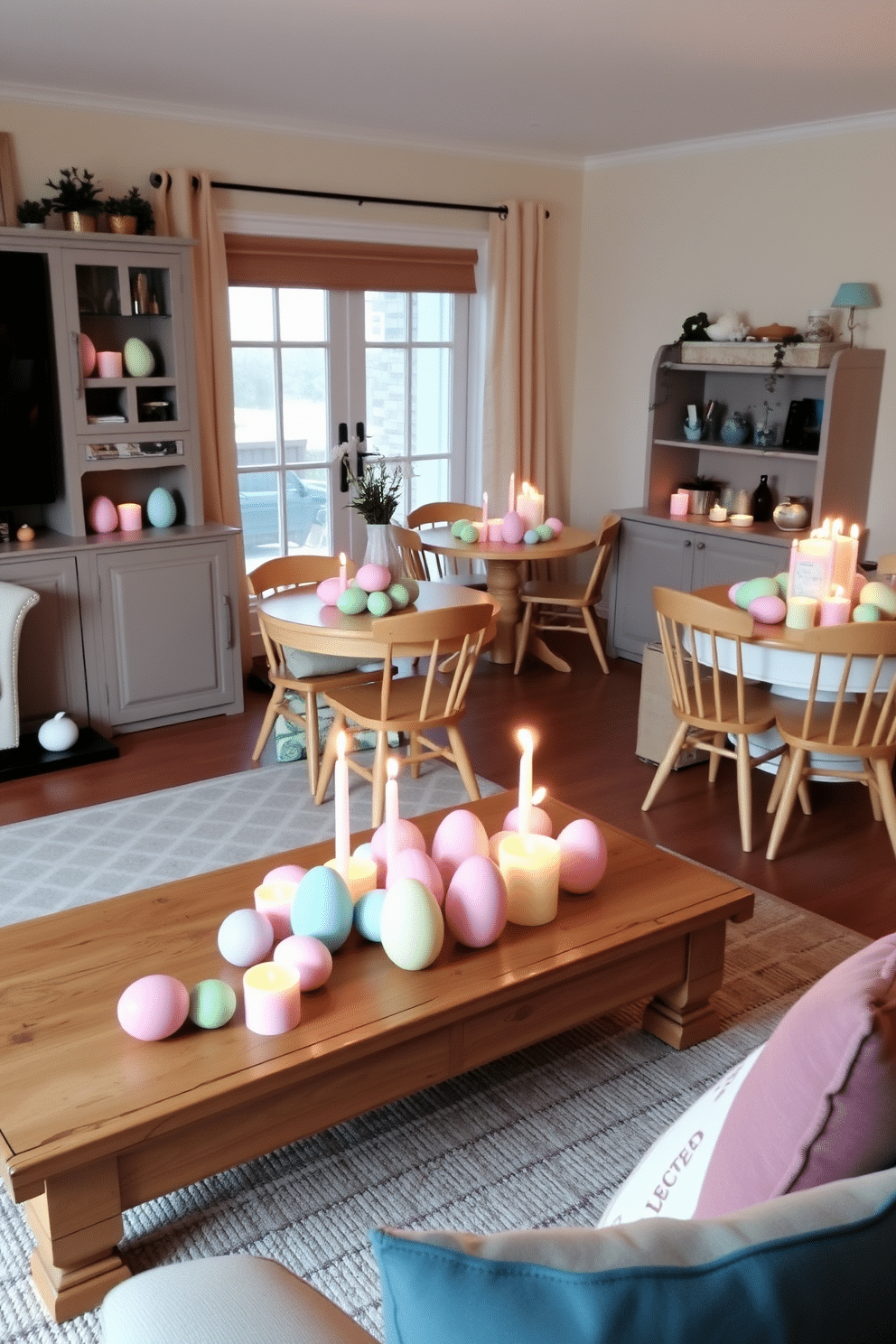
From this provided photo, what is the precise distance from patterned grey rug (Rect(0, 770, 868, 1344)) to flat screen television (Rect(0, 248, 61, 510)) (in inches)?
80.4

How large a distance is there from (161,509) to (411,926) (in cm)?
316

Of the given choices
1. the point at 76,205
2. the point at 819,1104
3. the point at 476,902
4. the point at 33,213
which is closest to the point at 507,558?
the point at 76,205

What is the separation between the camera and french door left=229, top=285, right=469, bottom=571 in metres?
5.56

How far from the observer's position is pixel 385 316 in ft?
19.4

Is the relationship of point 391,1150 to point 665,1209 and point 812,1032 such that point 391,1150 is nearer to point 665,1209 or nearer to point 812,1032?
point 665,1209

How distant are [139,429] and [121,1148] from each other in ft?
11.3

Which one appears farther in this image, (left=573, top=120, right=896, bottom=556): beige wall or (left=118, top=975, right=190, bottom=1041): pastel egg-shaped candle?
(left=573, top=120, right=896, bottom=556): beige wall

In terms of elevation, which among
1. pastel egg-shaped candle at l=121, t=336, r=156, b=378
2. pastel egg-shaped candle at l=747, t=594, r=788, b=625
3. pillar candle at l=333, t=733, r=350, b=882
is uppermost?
pastel egg-shaped candle at l=121, t=336, r=156, b=378

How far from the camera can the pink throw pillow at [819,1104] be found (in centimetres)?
102

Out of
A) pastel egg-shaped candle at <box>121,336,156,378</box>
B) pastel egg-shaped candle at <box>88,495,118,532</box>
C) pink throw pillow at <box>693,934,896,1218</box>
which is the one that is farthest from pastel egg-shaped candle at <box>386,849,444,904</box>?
pastel egg-shaped candle at <box>121,336,156,378</box>

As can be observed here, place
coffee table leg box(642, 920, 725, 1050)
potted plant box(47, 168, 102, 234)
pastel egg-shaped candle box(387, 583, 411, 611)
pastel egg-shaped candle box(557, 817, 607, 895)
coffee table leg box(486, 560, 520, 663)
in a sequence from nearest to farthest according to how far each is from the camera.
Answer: pastel egg-shaped candle box(557, 817, 607, 895) < coffee table leg box(642, 920, 725, 1050) < pastel egg-shaped candle box(387, 583, 411, 611) < potted plant box(47, 168, 102, 234) < coffee table leg box(486, 560, 520, 663)

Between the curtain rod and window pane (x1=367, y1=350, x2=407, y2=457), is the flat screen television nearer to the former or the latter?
the curtain rod

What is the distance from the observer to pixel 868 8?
10.9ft

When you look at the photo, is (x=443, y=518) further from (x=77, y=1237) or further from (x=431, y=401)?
(x=77, y=1237)
